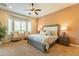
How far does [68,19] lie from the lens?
3818 millimetres

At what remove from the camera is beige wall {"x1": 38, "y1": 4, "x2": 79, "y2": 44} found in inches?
141

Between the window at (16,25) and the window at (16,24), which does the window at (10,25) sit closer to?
the window at (16,24)

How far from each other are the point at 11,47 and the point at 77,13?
3268mm

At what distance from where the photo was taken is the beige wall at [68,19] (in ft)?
11.8

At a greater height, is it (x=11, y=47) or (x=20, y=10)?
(x=20, y=10)

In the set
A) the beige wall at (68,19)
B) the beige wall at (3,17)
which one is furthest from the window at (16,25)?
the beige wall at (68,19)

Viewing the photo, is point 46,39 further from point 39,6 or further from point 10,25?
point 10,25

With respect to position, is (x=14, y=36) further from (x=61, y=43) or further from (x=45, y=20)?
(x=61, y=43)

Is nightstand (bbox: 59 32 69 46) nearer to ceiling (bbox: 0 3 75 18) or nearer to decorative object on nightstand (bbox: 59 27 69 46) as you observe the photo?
decorative object on nightstand (bbox: 59 27 69 46)

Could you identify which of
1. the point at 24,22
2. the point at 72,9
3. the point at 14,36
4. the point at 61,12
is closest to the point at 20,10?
the point at 24,22

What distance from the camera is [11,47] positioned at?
325 cm

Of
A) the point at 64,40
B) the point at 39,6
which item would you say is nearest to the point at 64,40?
the point at 64,40

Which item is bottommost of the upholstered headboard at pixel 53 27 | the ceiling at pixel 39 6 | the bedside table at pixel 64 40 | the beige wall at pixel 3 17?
the bedside table at pixel 64 40

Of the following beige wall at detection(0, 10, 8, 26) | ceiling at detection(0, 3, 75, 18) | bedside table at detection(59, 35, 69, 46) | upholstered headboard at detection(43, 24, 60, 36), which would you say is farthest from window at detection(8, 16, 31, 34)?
bedside table at detection(59, 35, 69, 46)
